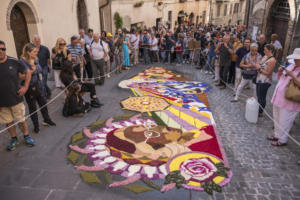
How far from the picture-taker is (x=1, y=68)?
433 cm

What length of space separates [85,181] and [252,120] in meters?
4.30

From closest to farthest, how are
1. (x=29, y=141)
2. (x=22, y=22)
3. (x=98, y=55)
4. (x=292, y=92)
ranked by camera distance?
(x=292, y=92), (x=29, y=141), (x=98, y=55), (x=22, y=22)

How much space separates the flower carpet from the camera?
3.99 metres

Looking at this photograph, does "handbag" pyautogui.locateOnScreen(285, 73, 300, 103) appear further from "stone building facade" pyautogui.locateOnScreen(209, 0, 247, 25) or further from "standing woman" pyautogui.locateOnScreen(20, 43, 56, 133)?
"stone building facade" pyautogui.locateOnScreen(209, 0, 247, 25)

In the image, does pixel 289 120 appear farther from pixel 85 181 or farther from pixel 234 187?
pixel 85 181

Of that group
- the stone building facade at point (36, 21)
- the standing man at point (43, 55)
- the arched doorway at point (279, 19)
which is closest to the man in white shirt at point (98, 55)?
the standing man at point (43, 55)

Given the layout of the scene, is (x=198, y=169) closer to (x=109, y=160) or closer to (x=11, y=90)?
(x=109, y=160)

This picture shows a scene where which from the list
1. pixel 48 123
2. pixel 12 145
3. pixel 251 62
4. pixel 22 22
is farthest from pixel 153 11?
pixel 12 145

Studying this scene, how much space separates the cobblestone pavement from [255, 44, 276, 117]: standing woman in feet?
2.16

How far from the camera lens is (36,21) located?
9898 mm

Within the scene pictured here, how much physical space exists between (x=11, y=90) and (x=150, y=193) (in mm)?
3069

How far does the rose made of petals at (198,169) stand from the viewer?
13.2 ft

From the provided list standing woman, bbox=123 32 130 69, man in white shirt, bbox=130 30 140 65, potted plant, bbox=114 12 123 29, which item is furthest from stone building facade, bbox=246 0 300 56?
potted plant, bbox=114 12 123 29

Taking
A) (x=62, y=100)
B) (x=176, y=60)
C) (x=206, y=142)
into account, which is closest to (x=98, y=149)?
(x=206, y=142)
